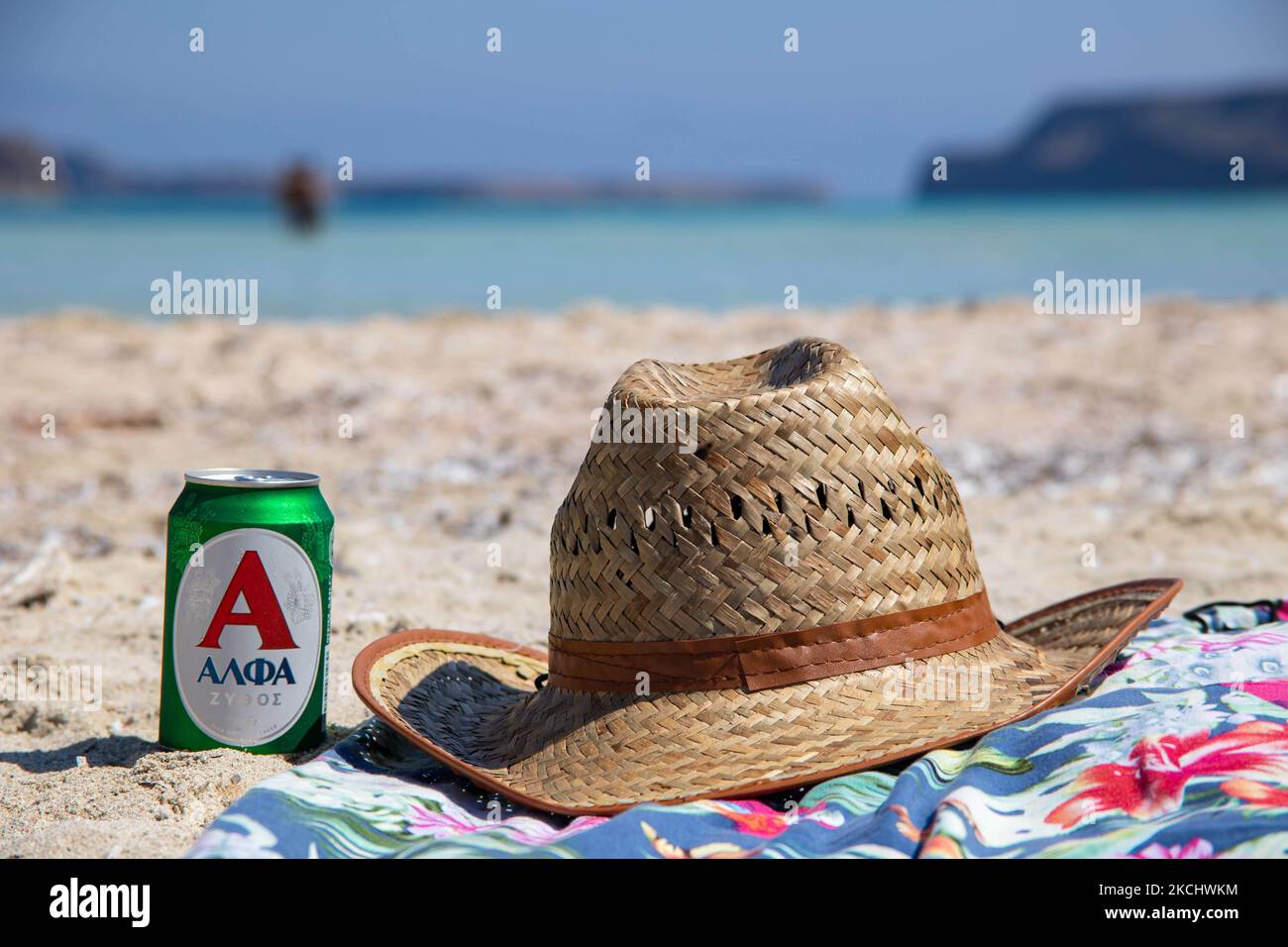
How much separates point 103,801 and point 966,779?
1803 mm

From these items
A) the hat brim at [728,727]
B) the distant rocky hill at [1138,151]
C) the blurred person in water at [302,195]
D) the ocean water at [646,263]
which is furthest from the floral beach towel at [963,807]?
the distant rocky hill at [1138,151]

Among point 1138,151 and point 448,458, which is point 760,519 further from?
point 1138,151

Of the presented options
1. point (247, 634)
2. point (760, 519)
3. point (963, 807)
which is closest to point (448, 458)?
point (247, 634)

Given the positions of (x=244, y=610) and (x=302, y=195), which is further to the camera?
(x=302, y=195)

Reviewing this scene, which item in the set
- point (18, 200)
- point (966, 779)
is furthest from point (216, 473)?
point (18, 200)

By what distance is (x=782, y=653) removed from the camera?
2.62 m

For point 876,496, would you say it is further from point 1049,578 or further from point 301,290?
point 301,290

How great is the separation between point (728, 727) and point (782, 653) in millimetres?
185

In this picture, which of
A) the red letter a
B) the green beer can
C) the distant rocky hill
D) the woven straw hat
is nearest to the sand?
the green beer can

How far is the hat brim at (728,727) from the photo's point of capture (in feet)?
8.25

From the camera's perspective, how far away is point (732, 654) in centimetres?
263

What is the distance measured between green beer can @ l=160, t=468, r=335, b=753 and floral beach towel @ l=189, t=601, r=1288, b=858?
0.24 metres

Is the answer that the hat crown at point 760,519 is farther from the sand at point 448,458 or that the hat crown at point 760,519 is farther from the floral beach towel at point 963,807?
the sand at point 448,458
